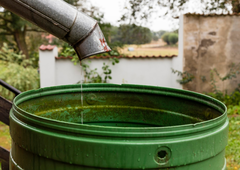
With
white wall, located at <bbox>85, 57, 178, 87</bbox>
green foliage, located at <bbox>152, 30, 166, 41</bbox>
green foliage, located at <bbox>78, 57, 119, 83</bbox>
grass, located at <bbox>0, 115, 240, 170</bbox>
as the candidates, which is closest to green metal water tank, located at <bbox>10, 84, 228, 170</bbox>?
grass, located at <bbox>0, 115, 240, 170</bbox>

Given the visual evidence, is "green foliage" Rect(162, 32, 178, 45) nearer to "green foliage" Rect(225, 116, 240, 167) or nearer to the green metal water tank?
"green foliage" Rect(225, 116, 240, 167)

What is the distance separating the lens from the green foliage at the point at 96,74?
6.23 m

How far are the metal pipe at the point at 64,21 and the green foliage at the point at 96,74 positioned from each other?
477 cm

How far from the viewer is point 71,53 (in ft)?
21.2

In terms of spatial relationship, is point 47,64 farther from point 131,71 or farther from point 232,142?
point 232,142

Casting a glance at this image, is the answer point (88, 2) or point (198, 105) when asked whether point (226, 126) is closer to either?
point (198, 105)

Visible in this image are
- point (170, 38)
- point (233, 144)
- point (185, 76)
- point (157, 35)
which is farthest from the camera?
point (170, 38)

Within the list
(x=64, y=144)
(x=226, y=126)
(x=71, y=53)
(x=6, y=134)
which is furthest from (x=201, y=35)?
(x=64, y=144)

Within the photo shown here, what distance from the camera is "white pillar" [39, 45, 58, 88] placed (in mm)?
6078

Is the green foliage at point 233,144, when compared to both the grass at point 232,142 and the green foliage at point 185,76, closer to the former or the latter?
the grass at point 232,142

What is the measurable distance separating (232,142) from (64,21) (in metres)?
3.51

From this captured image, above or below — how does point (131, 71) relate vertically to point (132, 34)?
below

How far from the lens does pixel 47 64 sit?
20.1ft

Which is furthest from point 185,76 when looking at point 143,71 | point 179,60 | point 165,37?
point 165,37
